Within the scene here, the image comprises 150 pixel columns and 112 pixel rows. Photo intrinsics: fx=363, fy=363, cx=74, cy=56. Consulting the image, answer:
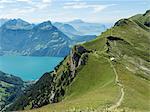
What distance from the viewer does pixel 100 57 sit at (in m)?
152

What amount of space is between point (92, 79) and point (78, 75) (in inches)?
757

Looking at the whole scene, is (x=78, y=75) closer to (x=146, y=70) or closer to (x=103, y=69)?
(x=103, y=69)

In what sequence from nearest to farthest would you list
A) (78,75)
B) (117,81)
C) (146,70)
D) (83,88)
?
(117,81), (83,88), (78,75), (146,70)

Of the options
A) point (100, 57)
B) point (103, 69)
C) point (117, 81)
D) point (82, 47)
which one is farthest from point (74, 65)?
point (117, 81)

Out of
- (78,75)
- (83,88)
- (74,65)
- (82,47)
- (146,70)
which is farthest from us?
(82,47)

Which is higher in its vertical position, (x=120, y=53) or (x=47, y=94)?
(x=120, y=53)

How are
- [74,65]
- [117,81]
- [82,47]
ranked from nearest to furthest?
[117,81], [74,65], [82,47]

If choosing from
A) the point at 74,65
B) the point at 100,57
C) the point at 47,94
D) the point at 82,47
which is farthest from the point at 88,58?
the point at 47,94

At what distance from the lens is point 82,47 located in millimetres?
189750

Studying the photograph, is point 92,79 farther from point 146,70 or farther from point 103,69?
point 146,70

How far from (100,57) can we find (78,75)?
12776 mm

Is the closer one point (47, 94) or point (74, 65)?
point (74, 65)

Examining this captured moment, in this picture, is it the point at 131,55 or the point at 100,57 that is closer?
the point at 100,57

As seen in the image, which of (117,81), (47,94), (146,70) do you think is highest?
(117,81)
